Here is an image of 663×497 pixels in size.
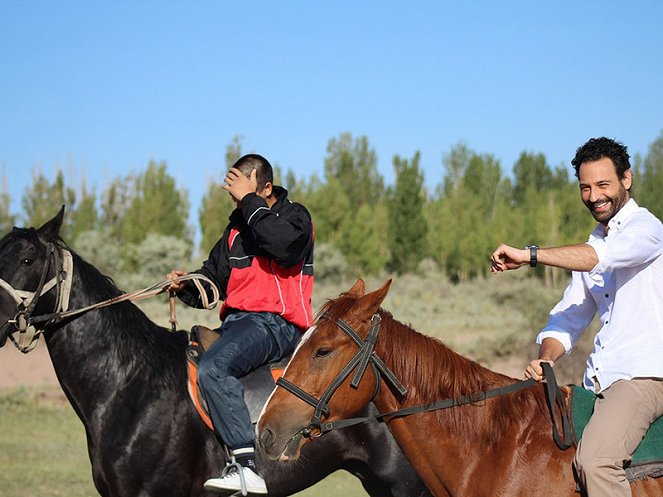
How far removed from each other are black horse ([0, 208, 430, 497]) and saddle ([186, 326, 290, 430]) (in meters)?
0.09

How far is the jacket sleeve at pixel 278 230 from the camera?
203 inches

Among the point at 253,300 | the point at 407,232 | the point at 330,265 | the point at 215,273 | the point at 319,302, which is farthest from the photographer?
the point at 407,232

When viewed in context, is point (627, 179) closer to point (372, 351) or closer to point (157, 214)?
point (372, 351)

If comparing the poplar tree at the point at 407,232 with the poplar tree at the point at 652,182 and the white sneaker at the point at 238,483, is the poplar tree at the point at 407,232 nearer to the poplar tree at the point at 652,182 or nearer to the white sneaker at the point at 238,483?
the poplar tree at the point at 652,182

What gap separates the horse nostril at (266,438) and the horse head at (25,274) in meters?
2.47

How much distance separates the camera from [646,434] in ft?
12.3

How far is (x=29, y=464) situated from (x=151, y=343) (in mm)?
6271

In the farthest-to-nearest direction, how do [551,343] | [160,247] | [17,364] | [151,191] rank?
[151,191]
[160,247]
[17,364]
[551,343]

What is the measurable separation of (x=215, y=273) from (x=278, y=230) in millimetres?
1273

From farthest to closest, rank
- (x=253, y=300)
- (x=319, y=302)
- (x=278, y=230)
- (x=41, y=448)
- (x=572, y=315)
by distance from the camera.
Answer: (x=319, y=302), (x=41, y=448), (x=253, y=300), (x=278, y=230), (x=572, y=315)

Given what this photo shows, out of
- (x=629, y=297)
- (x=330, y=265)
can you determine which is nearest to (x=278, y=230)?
(x=629, y=297)

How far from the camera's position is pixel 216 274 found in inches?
247

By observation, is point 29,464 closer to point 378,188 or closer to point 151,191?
point 151,191

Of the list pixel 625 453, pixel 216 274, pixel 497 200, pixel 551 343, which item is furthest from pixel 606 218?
pixel 497 200
